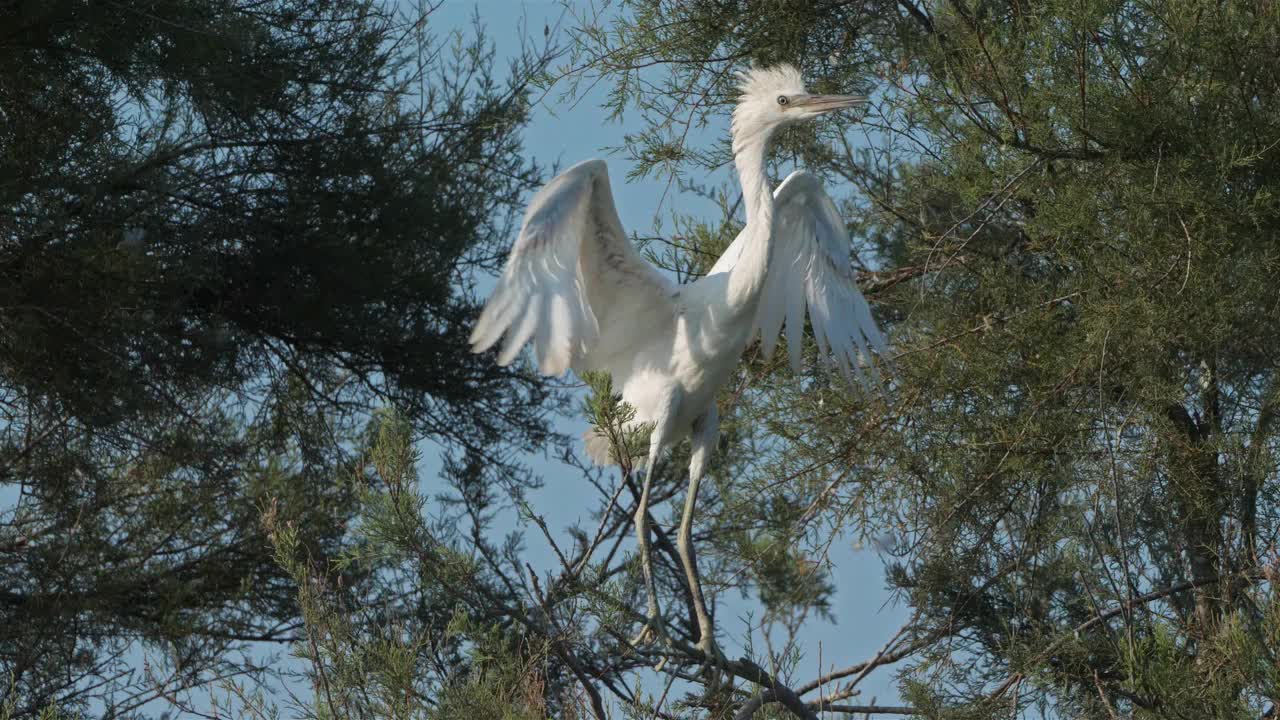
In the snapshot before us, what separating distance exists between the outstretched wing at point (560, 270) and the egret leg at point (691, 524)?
49 cm

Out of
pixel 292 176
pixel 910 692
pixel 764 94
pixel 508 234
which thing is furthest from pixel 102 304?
pixel 910 692

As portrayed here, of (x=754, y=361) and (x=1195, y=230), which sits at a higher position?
(x=754, y=361)

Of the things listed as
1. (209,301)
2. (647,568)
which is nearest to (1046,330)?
(647,568)

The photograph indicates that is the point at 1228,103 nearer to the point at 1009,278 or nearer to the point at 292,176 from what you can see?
the point at 1009,278

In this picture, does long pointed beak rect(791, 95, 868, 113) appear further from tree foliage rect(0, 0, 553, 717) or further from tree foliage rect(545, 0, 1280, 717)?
tree foliage rect(0, 0, 553, 717)

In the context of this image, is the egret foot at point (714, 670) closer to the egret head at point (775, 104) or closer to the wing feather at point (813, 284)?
the wing feather at point (813, 284)

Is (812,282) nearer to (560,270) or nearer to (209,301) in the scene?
(560,270)

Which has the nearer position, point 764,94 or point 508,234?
point 764,94

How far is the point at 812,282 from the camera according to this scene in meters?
3.58

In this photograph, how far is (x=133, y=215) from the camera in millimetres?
4512

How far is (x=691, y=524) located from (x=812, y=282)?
0.69m

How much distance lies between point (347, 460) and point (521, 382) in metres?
0.79

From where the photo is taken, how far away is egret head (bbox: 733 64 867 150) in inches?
136

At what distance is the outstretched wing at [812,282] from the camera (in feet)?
11.6
